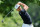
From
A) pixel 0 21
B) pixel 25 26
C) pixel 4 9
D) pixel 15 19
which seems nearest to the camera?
pixel 25 26

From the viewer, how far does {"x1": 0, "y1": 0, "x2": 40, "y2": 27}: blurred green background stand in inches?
70.4

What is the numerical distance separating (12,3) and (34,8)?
1.22 ft

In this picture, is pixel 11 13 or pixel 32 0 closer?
pixel 11 13

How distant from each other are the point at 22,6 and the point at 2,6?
27.7 inches

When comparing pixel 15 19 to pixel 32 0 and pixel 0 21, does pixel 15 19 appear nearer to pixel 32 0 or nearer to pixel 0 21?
pixel 0 21

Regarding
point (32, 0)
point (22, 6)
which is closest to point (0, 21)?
point (22, 6)

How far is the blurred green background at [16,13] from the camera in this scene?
1789mm

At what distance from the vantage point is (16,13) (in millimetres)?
1845

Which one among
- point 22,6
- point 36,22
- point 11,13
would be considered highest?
point 22,6

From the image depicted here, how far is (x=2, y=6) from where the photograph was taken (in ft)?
6.59

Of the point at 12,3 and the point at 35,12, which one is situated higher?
the point at 12,3

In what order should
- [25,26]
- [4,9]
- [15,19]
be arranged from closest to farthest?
[25,26] < [15,19] < [4,9]

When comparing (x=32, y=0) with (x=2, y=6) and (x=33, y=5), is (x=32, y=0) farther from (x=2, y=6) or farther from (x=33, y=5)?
(x=2, y=6)

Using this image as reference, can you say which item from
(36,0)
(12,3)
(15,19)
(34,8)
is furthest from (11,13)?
(36,0)
